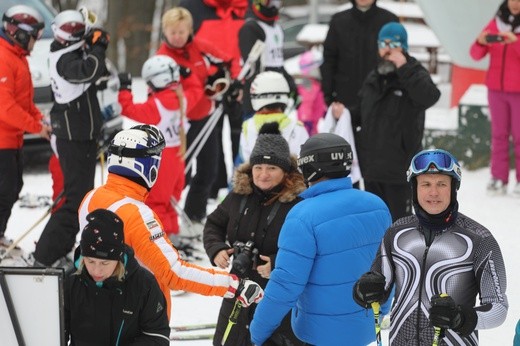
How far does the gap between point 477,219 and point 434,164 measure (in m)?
5.13

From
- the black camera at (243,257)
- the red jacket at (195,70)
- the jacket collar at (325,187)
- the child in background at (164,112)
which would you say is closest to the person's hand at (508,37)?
the red jacket at (195,70)

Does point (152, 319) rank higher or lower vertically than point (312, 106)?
higher

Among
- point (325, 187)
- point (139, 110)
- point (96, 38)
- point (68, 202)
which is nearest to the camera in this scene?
point (325, 187)

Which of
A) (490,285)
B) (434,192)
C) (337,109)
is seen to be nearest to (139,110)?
(337,109)

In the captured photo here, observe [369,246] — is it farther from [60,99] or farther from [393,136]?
[60,99]

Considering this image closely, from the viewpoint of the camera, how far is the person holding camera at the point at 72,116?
7434 mm

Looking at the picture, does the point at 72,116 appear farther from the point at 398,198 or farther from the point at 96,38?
the point at 398,198

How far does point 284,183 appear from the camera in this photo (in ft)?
17.4

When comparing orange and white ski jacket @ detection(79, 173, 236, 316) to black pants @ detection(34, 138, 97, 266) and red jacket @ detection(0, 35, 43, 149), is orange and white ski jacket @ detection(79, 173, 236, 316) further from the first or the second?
red jacket @ detection(0, 35, 43, 149)

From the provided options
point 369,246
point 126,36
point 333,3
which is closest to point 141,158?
point 369,246

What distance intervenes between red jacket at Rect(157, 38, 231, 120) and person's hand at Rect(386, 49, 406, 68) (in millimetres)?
1755

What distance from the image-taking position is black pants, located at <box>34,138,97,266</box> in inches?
293

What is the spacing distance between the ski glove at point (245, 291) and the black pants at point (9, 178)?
3.61 meters

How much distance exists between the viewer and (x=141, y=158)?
4688 millimetres
